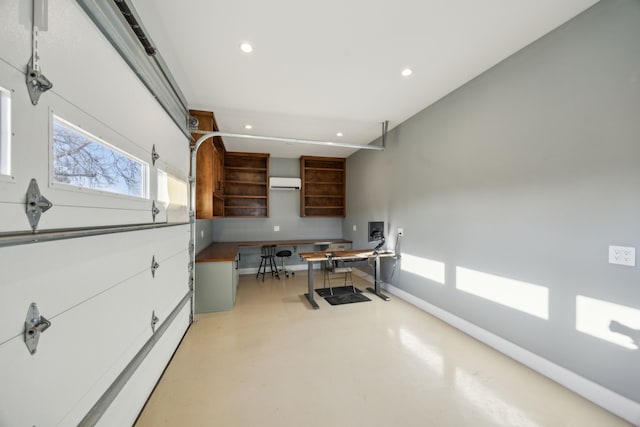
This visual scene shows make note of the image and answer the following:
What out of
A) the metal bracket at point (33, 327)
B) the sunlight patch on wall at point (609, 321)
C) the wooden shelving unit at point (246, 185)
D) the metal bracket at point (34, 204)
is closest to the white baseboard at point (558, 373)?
the sunlight patch on wall at point (609, 321)

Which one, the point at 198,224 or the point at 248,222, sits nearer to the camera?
the point at 198,224

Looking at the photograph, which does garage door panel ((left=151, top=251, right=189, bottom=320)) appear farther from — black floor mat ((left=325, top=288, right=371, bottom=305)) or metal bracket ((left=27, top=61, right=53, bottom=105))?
black floor mat ((left=325, top=288, right=371, bottom=305))

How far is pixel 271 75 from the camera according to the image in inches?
98.9

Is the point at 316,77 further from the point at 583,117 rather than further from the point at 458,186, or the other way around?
the point at 583,117

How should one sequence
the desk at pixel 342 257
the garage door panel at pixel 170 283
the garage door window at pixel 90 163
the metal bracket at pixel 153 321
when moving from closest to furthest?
the garage door window at pixel 90 163, the metal bracket at pixel 153 321, the garage door panel at pixel 170 283, the desk at pixel 342 257

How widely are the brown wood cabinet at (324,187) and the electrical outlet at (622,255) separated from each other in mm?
4679

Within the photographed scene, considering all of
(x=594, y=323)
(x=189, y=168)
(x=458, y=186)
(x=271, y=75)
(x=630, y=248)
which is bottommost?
(x=594, y=323)

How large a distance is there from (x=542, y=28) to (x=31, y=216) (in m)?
3.43

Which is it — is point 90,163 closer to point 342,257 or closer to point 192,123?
point 192,123

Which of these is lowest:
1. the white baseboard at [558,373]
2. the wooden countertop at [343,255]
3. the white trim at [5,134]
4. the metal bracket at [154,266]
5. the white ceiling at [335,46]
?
the white baseboard at [558,373]

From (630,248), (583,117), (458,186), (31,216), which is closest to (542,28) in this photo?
(583,117)

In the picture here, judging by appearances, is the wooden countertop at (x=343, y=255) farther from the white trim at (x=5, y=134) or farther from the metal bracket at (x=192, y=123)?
the white trim at (x=5, y=134)

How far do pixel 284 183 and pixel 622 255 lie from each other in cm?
517

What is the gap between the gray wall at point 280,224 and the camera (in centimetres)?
568
